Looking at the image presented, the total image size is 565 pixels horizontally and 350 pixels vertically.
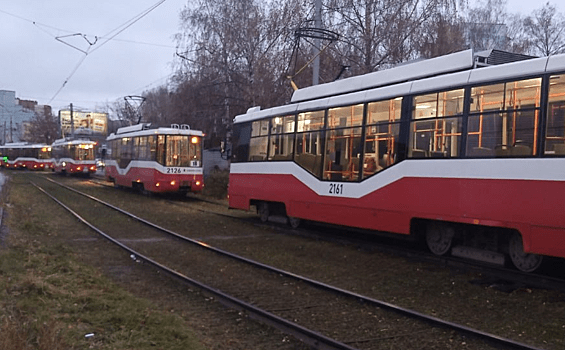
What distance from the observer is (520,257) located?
862cm

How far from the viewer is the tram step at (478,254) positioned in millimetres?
8938

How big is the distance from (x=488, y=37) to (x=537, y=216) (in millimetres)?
31927

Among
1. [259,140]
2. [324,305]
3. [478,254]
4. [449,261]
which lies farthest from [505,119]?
[259,140]

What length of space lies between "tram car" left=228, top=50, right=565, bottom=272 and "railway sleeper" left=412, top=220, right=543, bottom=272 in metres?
0.02

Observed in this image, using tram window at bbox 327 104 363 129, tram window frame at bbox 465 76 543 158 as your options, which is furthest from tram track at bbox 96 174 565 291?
tram window at bbox 327 104 363 129

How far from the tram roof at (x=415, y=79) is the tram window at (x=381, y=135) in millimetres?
199

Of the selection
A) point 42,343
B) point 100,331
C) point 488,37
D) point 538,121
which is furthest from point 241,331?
point 488,37

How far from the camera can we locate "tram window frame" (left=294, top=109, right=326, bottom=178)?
12.6 m

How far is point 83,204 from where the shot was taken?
20.8 m

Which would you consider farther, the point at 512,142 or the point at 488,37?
the point at 488,37

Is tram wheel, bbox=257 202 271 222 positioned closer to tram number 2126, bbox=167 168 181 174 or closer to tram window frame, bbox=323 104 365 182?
tram window frame, bbox=323 104 365 182

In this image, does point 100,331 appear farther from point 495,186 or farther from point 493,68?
point 493,68

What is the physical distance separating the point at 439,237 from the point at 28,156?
59.6 meters

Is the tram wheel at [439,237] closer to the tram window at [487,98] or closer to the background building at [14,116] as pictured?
the tram window at [487,98]
